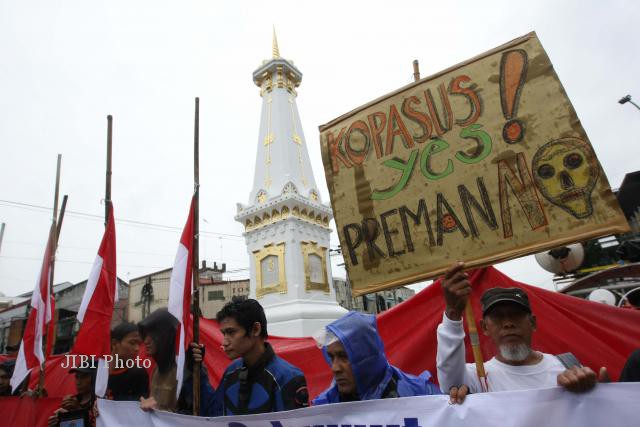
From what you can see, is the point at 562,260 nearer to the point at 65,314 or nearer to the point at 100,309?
the point at 100,309

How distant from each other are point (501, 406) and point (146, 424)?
7.50 feet

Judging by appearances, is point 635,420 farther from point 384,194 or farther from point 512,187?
point 384,194

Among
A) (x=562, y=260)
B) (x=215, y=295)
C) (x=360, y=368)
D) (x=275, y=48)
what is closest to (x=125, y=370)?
(x=360, y=368)

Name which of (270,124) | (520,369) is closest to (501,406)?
(520,369)

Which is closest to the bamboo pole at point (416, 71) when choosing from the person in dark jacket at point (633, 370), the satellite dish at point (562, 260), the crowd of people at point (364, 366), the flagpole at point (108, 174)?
the crowd of people at point (364, 366)

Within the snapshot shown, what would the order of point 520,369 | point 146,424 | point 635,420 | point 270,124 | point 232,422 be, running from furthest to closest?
point 270,124 → point 146,424 → point 232,422 → point 520,369 → point 635,420

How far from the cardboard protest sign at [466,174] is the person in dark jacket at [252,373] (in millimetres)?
688

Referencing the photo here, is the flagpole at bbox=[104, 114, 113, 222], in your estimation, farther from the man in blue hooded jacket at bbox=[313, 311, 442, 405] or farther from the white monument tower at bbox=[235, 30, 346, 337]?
the white monument tower at bbox=[235, 30, 346, 337]

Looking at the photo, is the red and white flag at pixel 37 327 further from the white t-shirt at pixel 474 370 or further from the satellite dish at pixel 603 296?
the satellite dish at pixel 603 296

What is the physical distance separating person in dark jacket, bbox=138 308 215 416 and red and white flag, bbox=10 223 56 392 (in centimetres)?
235

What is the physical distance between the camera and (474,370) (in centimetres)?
207

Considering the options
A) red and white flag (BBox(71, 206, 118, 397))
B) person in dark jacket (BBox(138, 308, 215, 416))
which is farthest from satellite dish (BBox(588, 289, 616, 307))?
red and white flag (BBox(71, 206, 118, 397))

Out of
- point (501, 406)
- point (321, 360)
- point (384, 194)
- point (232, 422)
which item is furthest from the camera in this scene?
point (321, 360)

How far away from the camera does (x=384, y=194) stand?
247cm
